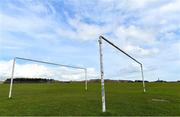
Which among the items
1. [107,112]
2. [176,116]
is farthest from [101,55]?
[176,116]

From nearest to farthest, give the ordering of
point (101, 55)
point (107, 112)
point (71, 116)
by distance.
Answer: point (71, 116) < point (107, 112) < point (101, 55)

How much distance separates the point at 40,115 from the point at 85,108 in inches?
96.0

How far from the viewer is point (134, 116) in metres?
11.0

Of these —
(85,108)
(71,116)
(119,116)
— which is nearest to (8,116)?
(71,116)

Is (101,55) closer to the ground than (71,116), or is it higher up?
higher up

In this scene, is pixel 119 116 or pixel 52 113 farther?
pixel 52 113

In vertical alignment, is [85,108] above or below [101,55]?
below

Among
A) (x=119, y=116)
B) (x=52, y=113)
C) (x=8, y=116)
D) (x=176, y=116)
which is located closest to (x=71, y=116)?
(x=52, y=113)

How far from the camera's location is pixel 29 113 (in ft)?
38.5

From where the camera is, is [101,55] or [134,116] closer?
[134,116]

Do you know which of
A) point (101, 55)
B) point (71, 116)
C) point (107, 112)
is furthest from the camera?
point (101, 55)

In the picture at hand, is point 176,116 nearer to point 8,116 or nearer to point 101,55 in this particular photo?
point 101,55

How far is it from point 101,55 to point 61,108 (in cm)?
314

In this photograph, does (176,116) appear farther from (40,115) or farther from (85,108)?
(40,115)
